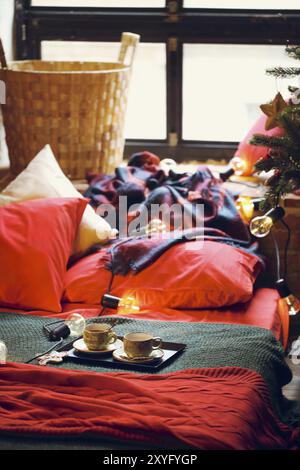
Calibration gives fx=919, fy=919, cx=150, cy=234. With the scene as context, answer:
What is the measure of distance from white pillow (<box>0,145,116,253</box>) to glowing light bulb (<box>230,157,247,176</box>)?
0.72 meters

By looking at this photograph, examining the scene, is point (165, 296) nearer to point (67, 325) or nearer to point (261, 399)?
point (67, 325)

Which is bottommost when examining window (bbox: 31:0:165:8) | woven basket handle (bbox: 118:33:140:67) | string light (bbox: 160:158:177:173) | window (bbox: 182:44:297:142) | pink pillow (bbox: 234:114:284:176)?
string light (bbox: 160:158:177:173)

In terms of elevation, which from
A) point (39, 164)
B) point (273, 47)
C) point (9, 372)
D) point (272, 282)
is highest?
point (273, 47)

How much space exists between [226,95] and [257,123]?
34 cm

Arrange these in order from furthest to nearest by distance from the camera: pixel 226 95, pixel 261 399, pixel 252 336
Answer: pixel 226 95 → pixel 252 336 → pixel 261 399

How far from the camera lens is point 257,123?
12.5ft

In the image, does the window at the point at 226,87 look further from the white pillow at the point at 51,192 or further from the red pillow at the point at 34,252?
the red pillow at the point at 34,252

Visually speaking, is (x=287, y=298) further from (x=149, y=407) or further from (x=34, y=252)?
(x=149, y=407)

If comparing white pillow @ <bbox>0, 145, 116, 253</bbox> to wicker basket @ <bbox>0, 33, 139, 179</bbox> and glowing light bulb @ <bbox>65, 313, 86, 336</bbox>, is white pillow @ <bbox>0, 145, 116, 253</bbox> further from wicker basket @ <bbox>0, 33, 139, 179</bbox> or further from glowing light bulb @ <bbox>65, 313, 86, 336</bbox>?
glowing light bulb @ <bbox>65, 313, 86, 336</bbox>

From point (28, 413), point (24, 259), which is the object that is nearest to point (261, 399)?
point (28, 413)

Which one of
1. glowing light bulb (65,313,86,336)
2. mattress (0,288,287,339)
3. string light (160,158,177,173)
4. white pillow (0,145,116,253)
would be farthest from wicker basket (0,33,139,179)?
glowing light bulb (65,313,86,336)

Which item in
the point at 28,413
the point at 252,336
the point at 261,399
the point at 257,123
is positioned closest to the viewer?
the point at 28,413

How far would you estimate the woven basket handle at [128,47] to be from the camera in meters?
3.87

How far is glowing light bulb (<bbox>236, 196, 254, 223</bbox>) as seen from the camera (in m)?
3.48
